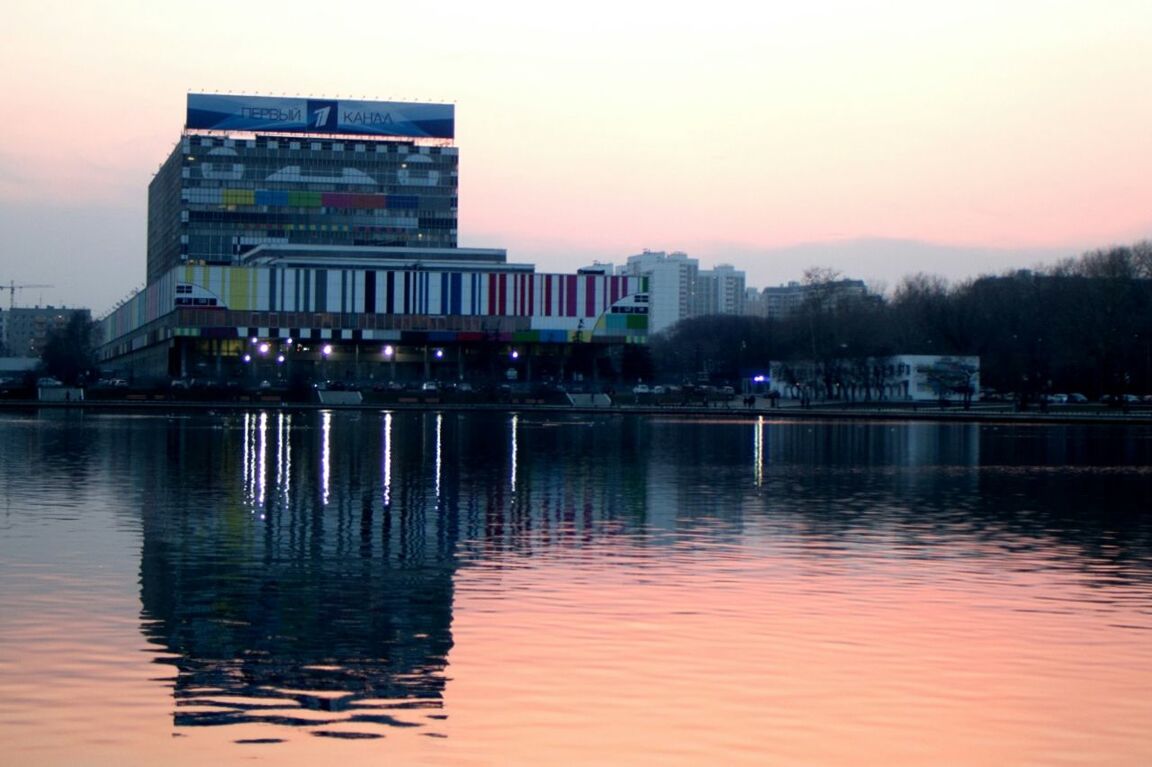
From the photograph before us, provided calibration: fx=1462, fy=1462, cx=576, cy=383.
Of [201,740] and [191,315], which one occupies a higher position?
[191,315]

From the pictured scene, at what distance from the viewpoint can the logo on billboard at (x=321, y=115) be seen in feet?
580

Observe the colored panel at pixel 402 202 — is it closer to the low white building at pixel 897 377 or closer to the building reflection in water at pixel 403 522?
the low white building at pixel 897 377

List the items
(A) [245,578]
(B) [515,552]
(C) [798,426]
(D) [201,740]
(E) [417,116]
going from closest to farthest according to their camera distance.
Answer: (D) [201,740] < (A) [245,578] < (B) [515,552] < (C) [798,426] < (E) [417,116]

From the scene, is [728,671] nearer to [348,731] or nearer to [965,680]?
[965,680]

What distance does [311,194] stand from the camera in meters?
180

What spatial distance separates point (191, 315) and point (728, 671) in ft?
442

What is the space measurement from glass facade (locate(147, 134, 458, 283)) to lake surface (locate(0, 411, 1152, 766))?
14884 cm

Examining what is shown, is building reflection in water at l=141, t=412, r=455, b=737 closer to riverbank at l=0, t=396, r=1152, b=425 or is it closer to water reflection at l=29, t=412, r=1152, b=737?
water reflection at l=29, t=412, r=1152, b=737

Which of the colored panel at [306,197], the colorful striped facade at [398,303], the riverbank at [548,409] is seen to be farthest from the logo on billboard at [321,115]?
the riverbank at [548,409]

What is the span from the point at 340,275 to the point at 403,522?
120713mm

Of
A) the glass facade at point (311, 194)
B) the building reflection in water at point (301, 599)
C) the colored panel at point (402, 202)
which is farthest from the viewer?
the colored panel at point (402, 202)

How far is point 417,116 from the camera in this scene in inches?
7028

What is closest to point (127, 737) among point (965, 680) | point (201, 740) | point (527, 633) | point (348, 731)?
point (201, 740)

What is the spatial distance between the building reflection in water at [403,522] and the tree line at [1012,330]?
226 feet
